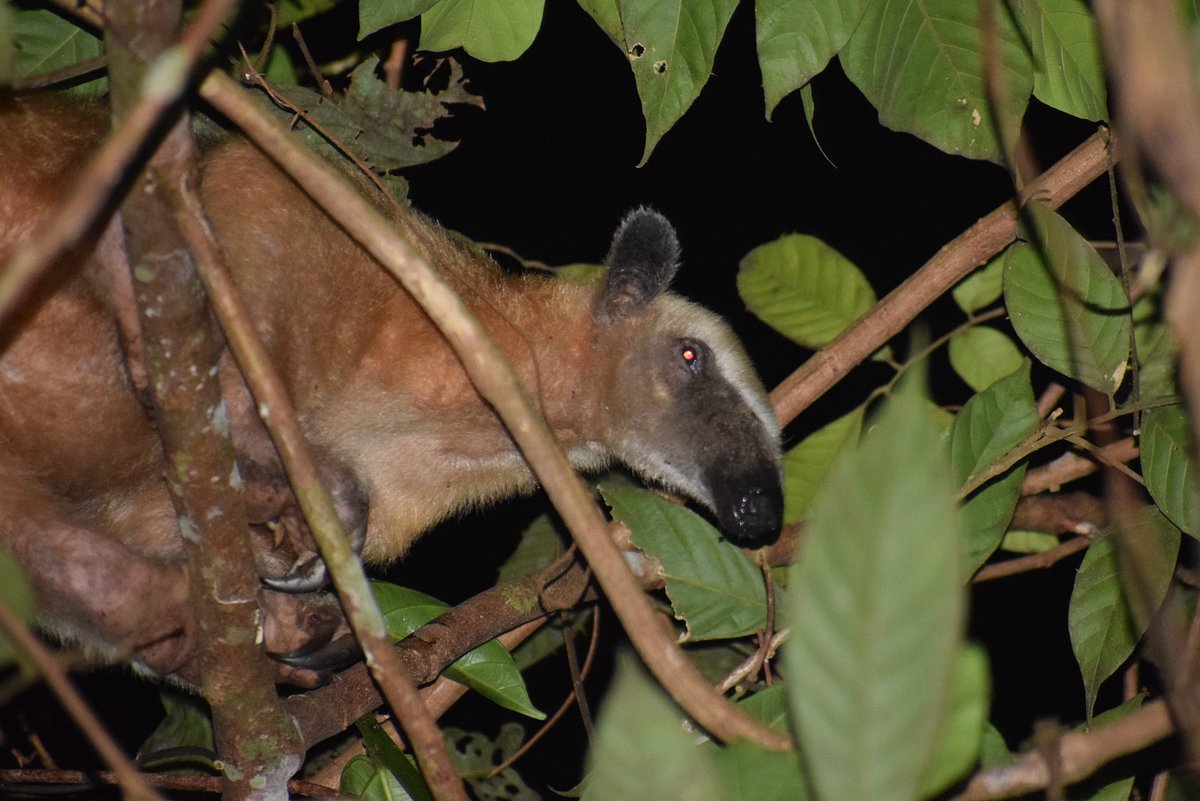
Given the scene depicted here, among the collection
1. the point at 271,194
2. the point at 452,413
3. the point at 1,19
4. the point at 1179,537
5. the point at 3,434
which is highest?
the point at 1,19

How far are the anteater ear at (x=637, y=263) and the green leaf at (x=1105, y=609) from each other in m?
1.58

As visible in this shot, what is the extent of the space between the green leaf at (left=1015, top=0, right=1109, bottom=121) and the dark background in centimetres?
301

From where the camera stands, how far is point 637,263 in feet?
12.7

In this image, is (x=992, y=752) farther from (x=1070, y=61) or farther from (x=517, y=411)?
(x=1070, y=61)

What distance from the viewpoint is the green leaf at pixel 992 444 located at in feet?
10.6

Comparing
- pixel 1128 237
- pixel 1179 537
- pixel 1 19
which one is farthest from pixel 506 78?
pixel 1 19

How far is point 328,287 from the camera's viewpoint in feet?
10.9

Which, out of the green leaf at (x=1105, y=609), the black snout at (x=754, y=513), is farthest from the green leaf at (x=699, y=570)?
the green leaf at (x=1105, y=609)

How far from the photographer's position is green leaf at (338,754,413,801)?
10.00ft

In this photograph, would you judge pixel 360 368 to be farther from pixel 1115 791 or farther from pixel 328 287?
pixel 1115 791

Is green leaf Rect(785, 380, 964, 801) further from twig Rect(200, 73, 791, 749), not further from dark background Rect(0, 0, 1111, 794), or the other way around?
dark background Rect(0, 0, 1111, 794)

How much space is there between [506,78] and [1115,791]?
5.49 metres

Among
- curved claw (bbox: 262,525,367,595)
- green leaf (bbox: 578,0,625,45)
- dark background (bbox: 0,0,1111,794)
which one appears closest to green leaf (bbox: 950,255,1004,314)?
green leaf (bbox: 578,0,625,45)

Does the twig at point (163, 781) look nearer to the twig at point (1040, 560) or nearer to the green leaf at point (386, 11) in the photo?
the green leaf at point (386, 11)
